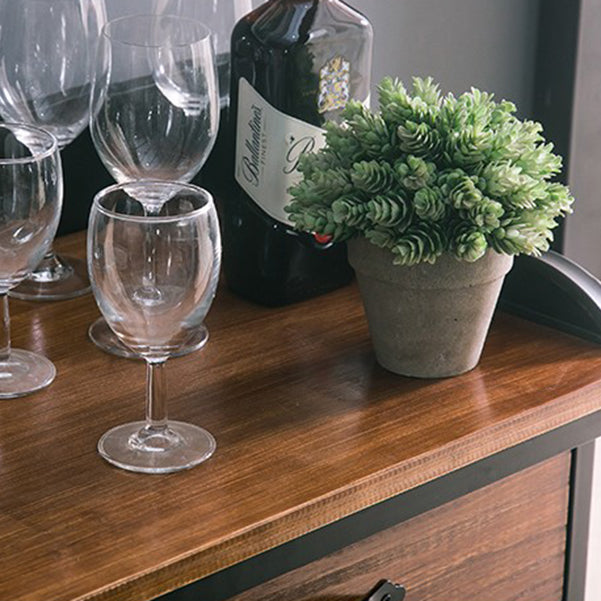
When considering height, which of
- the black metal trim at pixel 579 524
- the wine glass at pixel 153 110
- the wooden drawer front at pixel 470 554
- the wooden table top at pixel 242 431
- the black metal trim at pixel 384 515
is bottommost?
the black metal trim at pixel 579 524

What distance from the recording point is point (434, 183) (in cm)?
97

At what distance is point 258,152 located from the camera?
1095 mm

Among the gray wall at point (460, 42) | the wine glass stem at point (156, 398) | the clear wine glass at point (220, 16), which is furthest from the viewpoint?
the gray wall at point (460, 42)

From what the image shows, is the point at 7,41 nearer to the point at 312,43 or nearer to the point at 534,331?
the point at 312,43

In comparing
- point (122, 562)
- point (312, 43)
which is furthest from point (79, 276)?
point (122, 562)

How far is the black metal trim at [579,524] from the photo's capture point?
118cm

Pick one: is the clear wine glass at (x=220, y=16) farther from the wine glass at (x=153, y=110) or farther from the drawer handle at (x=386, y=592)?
the drawer handle at (x=386, y=592)

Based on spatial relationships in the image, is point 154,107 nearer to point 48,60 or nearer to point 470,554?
point 48,60

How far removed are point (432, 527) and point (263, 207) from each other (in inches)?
11.5

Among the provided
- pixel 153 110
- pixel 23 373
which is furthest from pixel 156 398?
pixel 153 110

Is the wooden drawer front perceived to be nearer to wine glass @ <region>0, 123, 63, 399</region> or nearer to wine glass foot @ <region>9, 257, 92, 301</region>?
wine glass @ <region>0, 123, 63, 399</region>

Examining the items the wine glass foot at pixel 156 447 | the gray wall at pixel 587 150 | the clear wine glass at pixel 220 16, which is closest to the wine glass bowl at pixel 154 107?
the clear wine glass at pixel 220 16

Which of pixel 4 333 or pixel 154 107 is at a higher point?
pixel 154 107

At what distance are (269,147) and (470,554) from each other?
1.15 feet
